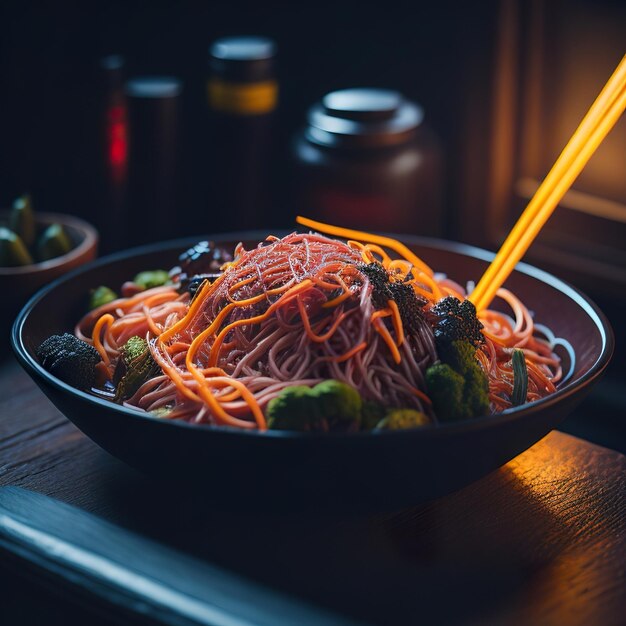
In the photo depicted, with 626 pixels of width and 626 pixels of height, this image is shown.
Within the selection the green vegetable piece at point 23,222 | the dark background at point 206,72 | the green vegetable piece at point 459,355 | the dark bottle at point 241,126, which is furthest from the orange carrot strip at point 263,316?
the dark bottle at point 241,126

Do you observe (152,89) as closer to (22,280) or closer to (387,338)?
(22,280)

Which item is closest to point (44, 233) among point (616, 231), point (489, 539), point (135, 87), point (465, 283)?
point (135, 87)

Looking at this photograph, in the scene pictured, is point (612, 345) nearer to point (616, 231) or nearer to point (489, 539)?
point (489, 539)

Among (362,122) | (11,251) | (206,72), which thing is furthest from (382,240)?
(206,72)

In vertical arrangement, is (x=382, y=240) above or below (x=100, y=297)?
above

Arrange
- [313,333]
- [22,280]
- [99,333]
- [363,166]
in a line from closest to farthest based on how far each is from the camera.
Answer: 1. [313,333]
2. [99,333]
3. [22,280]
4. [363,166]

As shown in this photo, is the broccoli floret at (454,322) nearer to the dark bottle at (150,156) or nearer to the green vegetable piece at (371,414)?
the green vegetable piece at (371,414)
